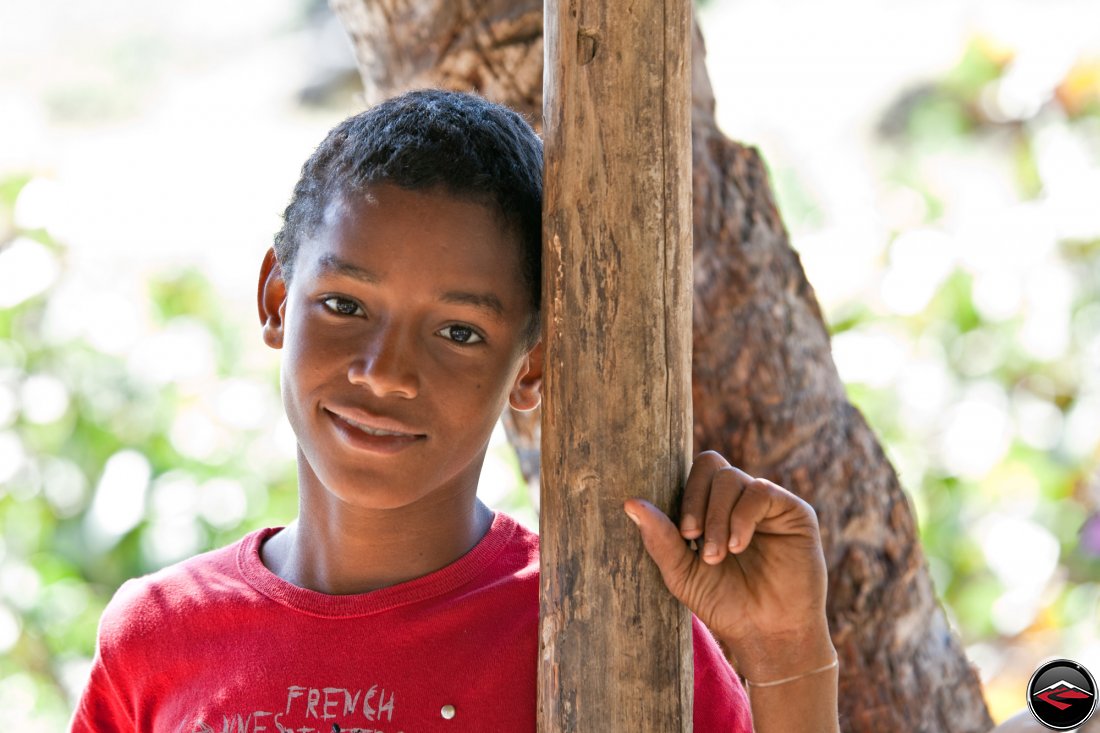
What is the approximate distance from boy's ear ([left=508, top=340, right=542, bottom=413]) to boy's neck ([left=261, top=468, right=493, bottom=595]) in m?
0.15

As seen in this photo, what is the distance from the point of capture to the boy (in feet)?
4.75

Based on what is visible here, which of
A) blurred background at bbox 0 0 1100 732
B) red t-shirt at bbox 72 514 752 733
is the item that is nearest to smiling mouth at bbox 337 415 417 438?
red t-shirt at bbox 72 514 752 733

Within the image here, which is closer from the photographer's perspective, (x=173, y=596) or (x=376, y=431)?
(x=376, y=431)

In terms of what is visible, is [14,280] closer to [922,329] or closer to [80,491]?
[80,491]

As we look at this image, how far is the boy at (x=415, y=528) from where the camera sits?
1448mm

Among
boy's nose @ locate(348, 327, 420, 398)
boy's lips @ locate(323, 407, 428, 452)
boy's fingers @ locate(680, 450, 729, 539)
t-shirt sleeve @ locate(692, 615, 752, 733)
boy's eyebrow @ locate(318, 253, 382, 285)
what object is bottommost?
t-shirt sleeve @ locate(692, 615, 752, 733)

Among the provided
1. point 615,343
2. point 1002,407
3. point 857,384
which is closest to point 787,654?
point 615,343

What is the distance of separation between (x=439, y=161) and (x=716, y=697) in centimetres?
76

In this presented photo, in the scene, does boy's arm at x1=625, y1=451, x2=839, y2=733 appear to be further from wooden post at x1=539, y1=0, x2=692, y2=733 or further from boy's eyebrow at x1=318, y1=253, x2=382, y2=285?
boy's eyebrow at x1=318, y1=253, x2=382, y2=285

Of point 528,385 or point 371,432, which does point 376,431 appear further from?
point 528,385

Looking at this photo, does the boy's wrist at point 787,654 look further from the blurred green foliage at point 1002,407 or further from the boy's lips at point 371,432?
the blurred green foliage at point 1002,407

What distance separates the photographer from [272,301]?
1808mm

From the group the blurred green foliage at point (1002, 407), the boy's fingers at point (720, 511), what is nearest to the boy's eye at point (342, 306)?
the boy's fingers at point (720, 511)

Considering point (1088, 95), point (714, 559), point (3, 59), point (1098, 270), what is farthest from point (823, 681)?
point (3, 59)
